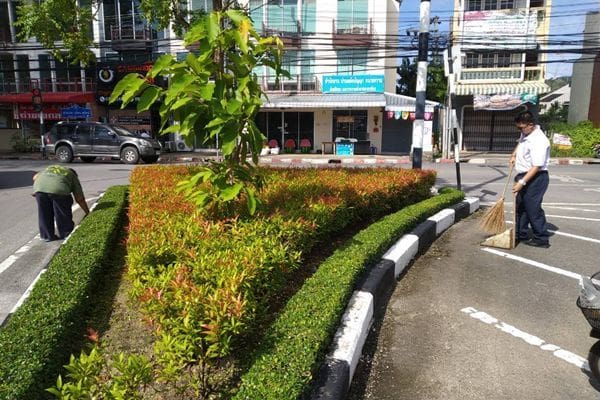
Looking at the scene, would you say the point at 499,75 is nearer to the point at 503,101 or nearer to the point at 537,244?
the point at 503,101

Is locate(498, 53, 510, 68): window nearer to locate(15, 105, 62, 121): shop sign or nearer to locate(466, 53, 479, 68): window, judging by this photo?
locate(466, 53, 479, 68): window

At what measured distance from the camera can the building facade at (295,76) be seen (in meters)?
23.9

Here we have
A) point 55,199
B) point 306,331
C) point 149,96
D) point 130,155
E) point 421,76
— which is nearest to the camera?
point 306,331

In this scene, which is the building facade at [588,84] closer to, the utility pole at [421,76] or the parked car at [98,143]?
the utility pole at [421,76]

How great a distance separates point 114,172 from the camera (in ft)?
50.4

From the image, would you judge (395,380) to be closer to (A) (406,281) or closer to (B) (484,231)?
(A) (406,281)

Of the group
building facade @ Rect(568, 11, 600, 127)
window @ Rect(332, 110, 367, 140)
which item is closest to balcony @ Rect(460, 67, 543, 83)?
building facade @ Rect(568, 11, 600, 127)

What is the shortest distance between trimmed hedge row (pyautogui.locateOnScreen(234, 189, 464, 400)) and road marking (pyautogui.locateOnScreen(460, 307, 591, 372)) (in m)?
1.04

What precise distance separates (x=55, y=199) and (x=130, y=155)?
43.4 ft

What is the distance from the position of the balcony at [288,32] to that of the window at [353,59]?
233 centimetres

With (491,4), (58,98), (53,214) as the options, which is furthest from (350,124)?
(53,214)

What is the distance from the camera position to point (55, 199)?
646 centimetres

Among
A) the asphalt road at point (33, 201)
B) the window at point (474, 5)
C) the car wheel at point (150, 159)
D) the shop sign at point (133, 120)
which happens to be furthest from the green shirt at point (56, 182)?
the window at point (474, 5)

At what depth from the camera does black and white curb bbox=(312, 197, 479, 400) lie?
2570 mm
